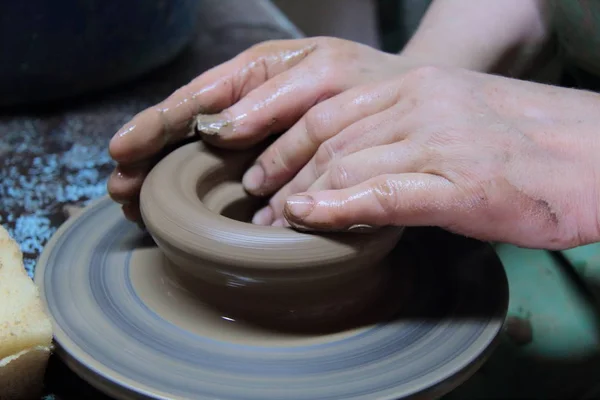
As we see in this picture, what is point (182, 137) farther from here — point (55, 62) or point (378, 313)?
point (55, 62)

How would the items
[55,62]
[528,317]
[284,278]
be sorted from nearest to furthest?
[284,278] < [528,317] < [55,62]

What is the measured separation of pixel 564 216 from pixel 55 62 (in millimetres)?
1219

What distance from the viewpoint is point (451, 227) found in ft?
2.61

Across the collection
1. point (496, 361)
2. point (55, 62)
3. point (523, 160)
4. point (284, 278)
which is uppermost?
point (523, 160)

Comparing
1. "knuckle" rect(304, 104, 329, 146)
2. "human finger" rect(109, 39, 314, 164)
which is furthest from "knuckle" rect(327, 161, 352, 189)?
"human finger" rect(109, 39, 314, 164)

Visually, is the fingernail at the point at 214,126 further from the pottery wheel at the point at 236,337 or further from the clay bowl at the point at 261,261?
the pottery wheel at the point at 236,337

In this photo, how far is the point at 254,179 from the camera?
3.23ft

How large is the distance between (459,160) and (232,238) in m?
0.29

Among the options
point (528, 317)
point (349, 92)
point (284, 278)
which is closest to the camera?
point (284, 278)

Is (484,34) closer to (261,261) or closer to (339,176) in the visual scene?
(339,176)

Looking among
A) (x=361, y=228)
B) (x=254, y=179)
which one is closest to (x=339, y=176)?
(x=361, y=228)

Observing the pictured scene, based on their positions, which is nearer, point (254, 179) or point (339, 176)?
point (339, 176)

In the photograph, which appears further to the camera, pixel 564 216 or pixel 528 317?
pixel 528 317

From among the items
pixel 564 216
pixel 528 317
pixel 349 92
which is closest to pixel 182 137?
pixel 349 92
